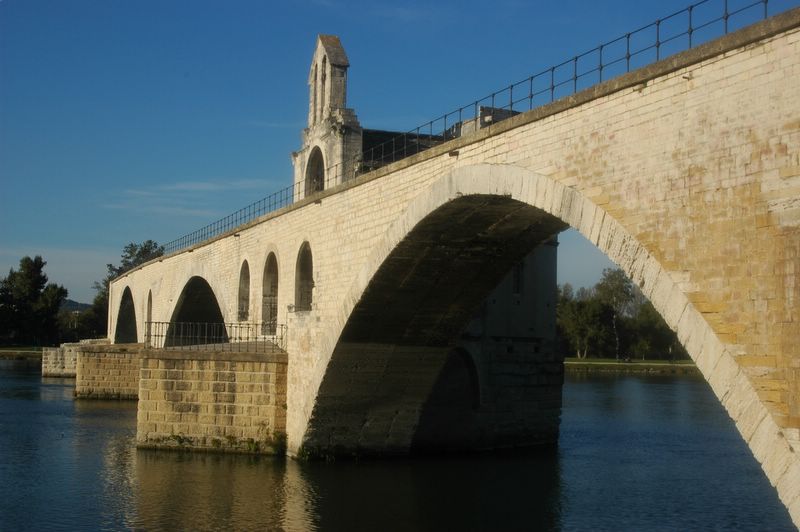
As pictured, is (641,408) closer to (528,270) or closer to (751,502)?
(528,270)

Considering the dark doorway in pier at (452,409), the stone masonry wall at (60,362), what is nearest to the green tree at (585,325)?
the stone masonry wall at (60,362)

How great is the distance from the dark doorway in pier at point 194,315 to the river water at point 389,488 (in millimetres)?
10921

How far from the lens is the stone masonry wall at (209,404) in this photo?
20.6 meters

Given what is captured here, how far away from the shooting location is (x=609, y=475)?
19812mm

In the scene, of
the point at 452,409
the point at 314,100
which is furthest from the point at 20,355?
the point at 452,409

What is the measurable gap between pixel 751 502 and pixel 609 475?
11.2ft

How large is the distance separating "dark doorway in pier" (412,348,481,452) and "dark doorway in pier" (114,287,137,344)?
33757mm

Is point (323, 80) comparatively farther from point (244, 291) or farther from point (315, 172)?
point (244, 291)

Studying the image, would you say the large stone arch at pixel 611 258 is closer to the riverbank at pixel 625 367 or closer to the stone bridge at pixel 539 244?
the stone bridge at pixel 539 244

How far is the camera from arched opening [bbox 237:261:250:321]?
27719mm

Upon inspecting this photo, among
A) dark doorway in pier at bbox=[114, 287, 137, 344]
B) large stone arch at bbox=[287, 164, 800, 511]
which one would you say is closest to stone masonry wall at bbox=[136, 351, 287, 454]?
large stone arch at bbox=[287, 164, 800, 511]

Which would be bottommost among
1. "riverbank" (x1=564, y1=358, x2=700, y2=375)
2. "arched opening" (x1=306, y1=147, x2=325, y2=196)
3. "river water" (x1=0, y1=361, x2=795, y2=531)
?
"river water" (x1=0, y1=361, x2=795, y2=531)

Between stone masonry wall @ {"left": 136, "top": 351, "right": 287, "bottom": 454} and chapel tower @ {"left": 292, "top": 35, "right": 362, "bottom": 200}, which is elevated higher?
chapel tower @ {"left": 292, "top": 35, "right": 362, "bottom": 200}

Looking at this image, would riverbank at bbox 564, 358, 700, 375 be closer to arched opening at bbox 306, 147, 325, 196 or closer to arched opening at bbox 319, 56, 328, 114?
arched opening at bbox 306, 147, 325, 196
